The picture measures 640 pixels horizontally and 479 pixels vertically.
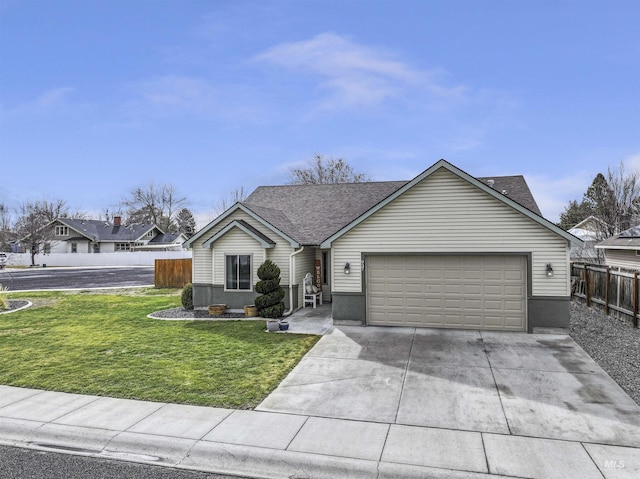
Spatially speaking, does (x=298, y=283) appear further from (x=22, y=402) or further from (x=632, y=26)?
(x=632, y=26)

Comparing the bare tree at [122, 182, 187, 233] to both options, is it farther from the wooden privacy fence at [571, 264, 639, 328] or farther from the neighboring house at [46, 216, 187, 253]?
the wooden privacy fence at [571, 264, 639, 328]

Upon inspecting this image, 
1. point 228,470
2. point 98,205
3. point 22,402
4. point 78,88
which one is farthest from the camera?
point 98,205

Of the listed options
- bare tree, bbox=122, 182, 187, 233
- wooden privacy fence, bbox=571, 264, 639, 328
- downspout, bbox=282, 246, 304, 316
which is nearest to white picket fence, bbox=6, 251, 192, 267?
bare tree, bbox=122, 182, 187, 233

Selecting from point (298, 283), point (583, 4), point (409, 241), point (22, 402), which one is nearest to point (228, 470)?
point (22, 402)

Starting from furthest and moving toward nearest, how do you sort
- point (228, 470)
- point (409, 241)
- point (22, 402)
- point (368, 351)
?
point (409, 241), point (368, 351), point (22, 402), point (228, 470)

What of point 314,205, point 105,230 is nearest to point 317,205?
point 314,205

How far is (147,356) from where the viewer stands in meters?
9.51

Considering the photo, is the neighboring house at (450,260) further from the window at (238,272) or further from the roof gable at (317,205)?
the window at (238,272)

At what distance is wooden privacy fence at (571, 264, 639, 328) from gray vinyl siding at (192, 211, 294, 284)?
Result: 11156mm

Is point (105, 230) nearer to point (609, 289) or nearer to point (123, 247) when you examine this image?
point (123, 247)

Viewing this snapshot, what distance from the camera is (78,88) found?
19.8 metres

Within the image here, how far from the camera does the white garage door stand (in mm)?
11820

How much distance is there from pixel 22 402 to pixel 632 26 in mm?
19984

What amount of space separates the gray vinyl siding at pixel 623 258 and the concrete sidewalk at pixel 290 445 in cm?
1995
